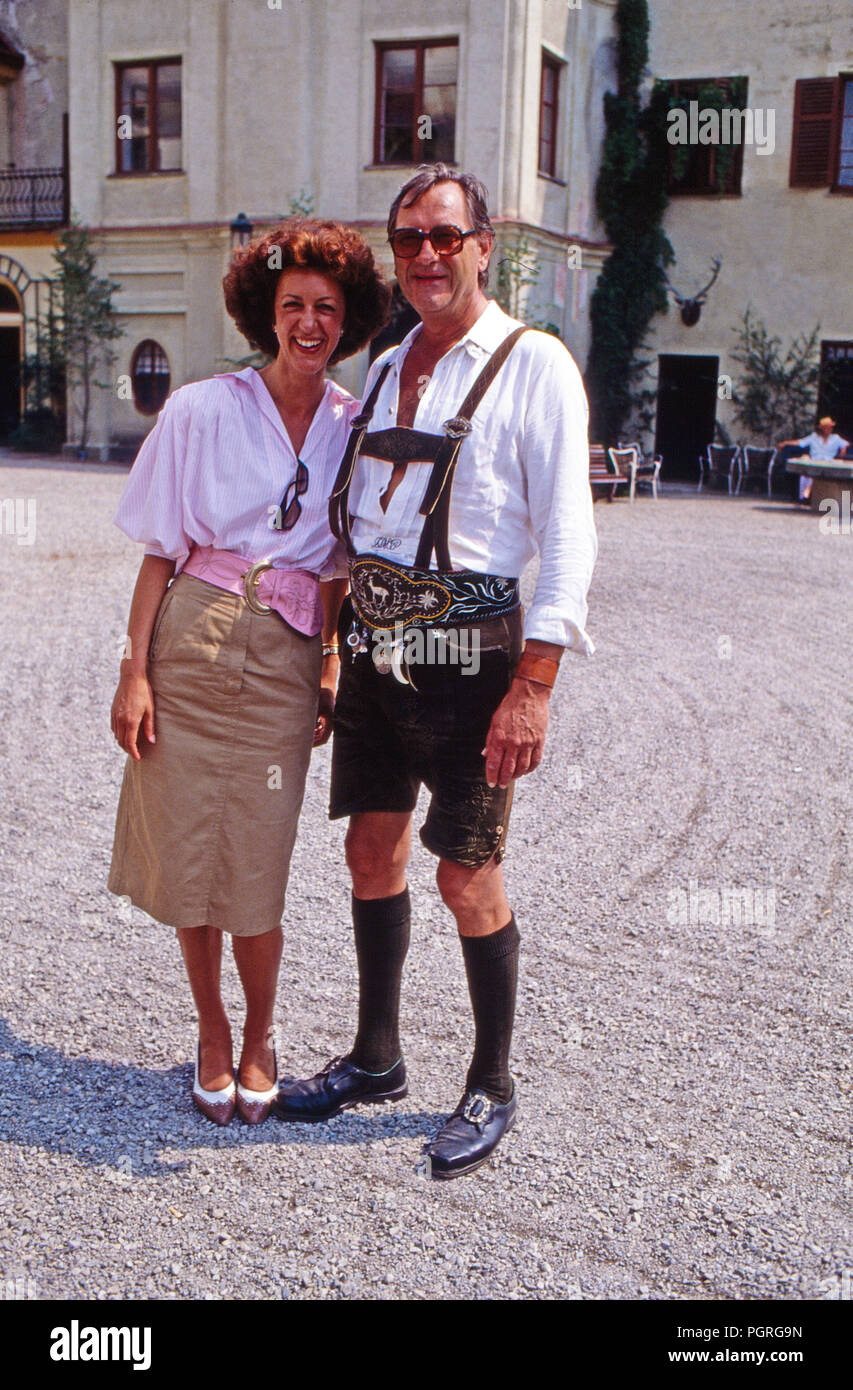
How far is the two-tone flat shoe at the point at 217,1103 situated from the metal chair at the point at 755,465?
19.3 meters

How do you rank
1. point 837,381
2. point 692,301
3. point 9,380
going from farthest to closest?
point 9,380 < point 692,301 < point 837,381

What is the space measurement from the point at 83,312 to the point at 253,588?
66.7 feet

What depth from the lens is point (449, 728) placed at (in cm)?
276

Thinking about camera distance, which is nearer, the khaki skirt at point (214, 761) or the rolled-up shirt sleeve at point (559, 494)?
the rolled-up shirt sleeve at point (559, 494)

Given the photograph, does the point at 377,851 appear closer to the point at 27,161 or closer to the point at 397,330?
the point at 397,330

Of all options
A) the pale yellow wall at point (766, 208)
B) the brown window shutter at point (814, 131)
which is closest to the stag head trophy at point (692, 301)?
the pale yellow wall at point (766, 208)

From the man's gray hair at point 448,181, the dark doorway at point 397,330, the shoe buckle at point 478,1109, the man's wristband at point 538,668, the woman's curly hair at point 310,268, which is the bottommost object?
the shoe buckle at point 478,1109

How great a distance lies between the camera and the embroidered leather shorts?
275cm

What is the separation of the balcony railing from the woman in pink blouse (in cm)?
2158

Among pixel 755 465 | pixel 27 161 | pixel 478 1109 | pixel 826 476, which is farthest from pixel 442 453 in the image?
pixel 27 161

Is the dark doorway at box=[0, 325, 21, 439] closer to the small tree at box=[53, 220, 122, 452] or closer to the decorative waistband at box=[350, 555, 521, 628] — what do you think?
the small tree at box=[53, 220, 122, 452]

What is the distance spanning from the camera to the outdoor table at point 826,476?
55.8 ft

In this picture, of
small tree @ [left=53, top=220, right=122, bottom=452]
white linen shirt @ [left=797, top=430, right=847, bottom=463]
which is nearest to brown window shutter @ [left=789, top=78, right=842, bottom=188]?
white linen shirt @ [left=797, top=430, right=847, bottom=463]

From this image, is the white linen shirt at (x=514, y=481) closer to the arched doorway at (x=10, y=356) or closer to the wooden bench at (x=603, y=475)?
the wooden bench at (x=603, y=475)
